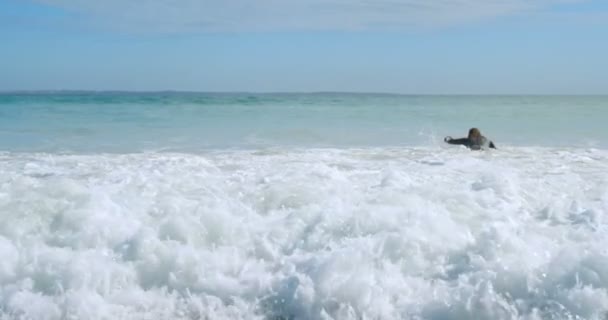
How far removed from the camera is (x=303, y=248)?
6.26m

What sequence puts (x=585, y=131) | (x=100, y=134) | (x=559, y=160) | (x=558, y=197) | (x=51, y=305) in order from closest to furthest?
(x=51, y=305) < (x=558, y=197) < (x=559, y=160) < (x=100, y=134) < (x=585, y=131)

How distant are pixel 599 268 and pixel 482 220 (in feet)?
4.32

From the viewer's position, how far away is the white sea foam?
5457mm

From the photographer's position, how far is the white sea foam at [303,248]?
17.9ft

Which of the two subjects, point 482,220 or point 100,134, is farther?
point 100,134

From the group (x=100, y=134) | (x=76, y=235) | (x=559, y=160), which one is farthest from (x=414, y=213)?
(x=100, y=134)

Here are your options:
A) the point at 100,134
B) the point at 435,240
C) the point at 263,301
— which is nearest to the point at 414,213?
the point at 435,240

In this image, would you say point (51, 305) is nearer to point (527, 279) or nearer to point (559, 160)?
point (527, 279)

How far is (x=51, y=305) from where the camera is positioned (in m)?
5.42

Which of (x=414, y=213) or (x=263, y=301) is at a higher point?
(x=414, y=213)

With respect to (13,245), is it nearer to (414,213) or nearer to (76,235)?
(76,235)

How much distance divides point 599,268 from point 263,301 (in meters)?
2.85

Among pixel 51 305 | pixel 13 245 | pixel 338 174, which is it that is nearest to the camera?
pixel 51 305

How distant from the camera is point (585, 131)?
19.1m
